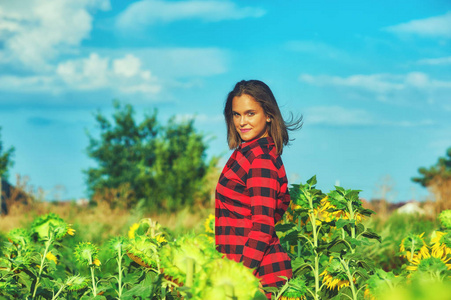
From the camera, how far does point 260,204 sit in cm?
211

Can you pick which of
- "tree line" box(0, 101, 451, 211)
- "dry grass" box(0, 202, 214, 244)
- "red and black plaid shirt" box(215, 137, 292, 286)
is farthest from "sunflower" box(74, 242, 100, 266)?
"tree line" box(0, 101, 451, 211)

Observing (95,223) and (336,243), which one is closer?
(336,243)

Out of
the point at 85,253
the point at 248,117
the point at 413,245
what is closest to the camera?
the point at 85,253

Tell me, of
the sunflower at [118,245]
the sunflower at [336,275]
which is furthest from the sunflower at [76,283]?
the sunflower at [336,275]

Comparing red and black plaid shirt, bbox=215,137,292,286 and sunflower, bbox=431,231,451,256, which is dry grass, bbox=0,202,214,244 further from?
sunflower, bbox=431,231,451,256

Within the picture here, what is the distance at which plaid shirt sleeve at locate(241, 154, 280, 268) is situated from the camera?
2023 mm

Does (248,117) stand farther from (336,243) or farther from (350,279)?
(350,279)

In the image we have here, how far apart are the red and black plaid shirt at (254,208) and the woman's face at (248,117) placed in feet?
0.27

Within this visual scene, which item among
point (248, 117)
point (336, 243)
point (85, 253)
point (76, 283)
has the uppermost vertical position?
point (248, 117)

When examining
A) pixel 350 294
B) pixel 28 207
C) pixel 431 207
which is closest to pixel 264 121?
pixel 350 294

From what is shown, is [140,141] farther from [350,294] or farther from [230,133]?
[350,294]

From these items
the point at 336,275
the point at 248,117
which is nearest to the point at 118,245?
the point at 336,275

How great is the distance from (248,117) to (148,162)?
12.7m

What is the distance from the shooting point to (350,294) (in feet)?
6.43
